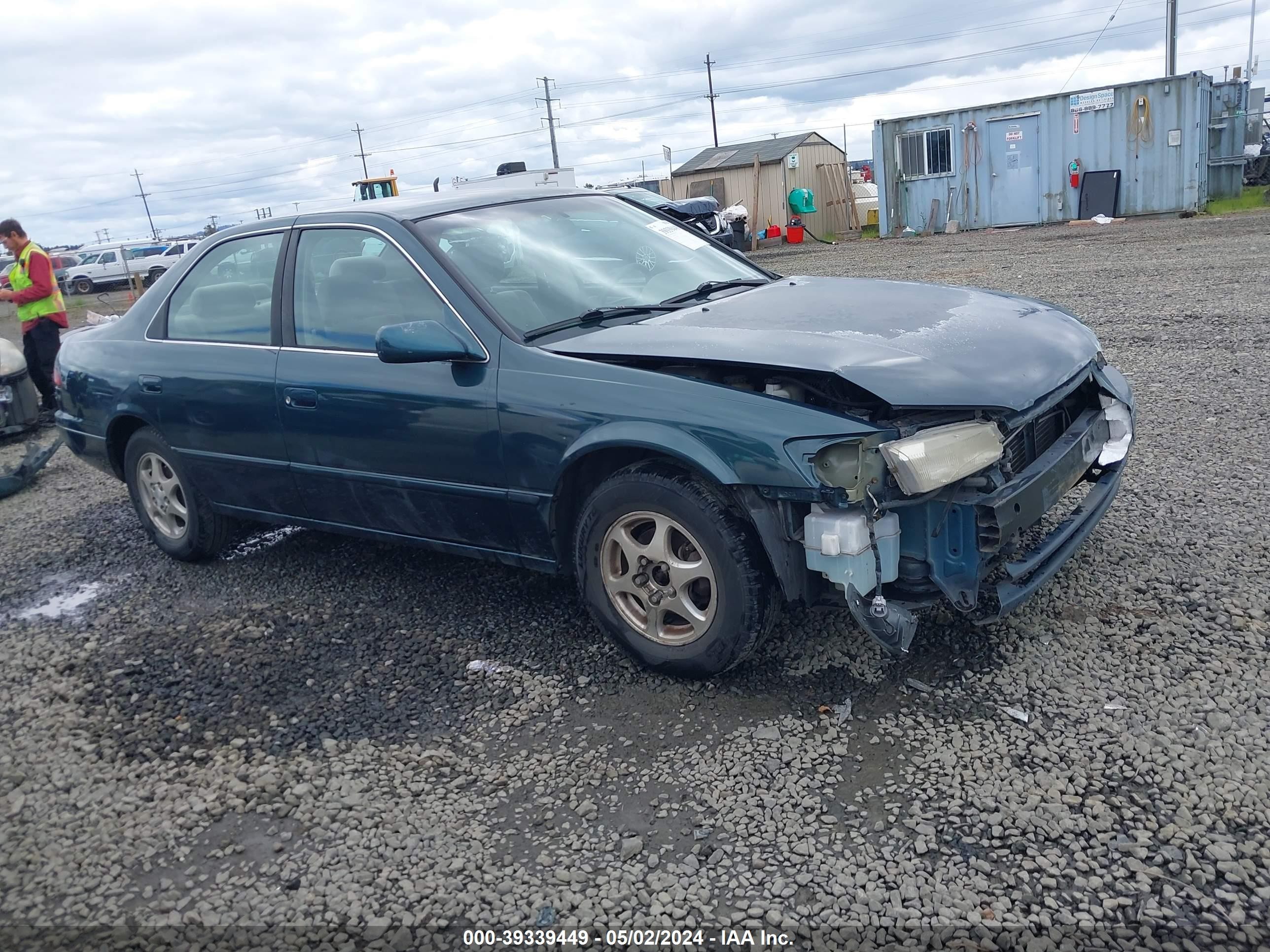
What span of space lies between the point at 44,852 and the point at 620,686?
5.79ft

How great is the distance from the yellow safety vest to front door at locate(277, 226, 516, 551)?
6204 mm

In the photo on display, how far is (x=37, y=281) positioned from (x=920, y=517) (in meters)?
8.85

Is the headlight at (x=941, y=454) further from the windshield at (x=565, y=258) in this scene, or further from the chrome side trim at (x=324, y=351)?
A: the chrome side trim at (x=324, y=351)

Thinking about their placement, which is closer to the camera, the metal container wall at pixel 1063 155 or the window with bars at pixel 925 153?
the metal container wall at pixel 1063 155

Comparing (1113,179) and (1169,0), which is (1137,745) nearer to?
(1113,179)

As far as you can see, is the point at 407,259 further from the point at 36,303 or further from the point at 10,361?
the point at 36,303

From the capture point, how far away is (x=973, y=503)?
9.59 feet

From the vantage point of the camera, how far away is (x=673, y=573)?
3.26m

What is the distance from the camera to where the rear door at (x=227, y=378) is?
430 cm

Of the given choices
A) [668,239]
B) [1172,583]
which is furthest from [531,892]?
[668,239]

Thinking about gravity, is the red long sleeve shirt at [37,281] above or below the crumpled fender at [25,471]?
above

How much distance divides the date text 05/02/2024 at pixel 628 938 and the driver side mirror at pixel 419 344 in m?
1.88

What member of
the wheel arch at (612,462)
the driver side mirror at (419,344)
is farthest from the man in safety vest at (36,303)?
the wheel arch at (612,462)

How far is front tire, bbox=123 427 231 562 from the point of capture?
4879 mm
